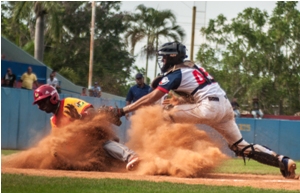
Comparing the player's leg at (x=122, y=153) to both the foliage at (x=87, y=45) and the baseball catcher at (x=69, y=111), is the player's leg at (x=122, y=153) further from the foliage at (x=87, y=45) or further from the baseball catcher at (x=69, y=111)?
the foliage at (x=87, y=45)

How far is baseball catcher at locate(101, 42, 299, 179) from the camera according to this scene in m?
10.6

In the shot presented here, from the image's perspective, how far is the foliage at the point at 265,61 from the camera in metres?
41.1

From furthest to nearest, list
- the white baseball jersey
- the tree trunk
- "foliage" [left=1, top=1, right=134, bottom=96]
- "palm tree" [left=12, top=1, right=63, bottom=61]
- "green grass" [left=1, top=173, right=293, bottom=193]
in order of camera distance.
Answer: "foliage" [left=1, top=1, right=134, bottom=96], the tree trunk, "palm tree" [left=12, top=1, right=63, bottom=61], the white baseball jersey, "green grass" [left=1, top=173, right=293, bottom=193]

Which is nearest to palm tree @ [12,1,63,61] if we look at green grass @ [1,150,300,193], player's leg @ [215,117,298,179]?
player's leg @ [215,117,298,179]

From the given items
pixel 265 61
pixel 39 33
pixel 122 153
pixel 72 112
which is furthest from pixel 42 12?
pixel 122 153

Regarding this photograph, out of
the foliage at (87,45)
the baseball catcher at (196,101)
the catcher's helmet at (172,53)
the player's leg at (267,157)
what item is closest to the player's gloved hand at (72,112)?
the baseball catcher at (196,101)

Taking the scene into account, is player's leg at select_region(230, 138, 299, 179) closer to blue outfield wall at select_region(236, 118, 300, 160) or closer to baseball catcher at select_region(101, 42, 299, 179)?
baseball catcher at select_region(101, 42, 299, 179)

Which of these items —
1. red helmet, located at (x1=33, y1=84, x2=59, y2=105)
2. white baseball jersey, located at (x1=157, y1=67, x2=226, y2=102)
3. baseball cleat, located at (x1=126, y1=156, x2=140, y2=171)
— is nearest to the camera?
white baseball jersey, located at (x1=157, y1=67, x2=226, y2=102)

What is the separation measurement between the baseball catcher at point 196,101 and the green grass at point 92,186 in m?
1.85

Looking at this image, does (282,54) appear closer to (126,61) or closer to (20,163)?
(126,61)

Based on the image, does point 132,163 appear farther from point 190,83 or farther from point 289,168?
point 289,168

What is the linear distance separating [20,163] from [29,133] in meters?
10.3

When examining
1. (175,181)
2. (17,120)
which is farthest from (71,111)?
(17,120)

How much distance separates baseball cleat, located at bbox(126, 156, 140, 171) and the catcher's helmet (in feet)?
4.88
